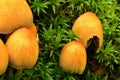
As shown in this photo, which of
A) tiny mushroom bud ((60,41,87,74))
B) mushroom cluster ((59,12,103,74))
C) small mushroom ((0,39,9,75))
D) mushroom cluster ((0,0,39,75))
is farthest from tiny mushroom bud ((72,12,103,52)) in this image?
small mushroom ((0,39,9,75))

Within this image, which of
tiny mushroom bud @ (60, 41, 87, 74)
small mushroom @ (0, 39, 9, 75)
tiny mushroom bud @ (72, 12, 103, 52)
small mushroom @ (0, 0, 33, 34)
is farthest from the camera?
tiny mushroom bud @ (72, 12, 103, 52)

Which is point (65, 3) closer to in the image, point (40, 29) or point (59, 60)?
point (40, 29)

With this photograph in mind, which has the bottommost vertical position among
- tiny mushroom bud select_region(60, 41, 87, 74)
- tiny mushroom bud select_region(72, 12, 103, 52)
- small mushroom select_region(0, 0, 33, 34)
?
tiny mushroom bud select_region(60, 41, 87, 74)

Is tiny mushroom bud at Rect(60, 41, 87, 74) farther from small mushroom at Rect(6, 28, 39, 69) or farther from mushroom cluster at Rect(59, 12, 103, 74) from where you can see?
small mushroom at Rect(6, 28, 39, 69)

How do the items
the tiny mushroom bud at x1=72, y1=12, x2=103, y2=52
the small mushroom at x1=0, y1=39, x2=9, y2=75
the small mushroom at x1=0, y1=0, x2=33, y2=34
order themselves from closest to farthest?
the small mushroom at x1=0, y1=39, x2=9, y2=75 → the small mushroom at x1=0, y1=0, x2=33, y2=34 → the tiny mushroom bud at x1=72, y1=12, x2=103, y2=52

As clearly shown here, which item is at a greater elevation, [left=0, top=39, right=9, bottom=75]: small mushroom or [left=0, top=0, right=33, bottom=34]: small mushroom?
[left=0, top=0, right=33, bottom=34]: small mushroom

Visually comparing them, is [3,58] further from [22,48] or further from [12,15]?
[12,15]

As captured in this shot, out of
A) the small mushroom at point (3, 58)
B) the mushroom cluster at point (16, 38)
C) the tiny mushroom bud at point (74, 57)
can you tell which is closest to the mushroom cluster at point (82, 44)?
the tiny mushroom bud at point (74, 57)

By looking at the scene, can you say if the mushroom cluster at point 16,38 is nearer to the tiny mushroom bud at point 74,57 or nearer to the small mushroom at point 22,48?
the small mushroom at point 22,48
